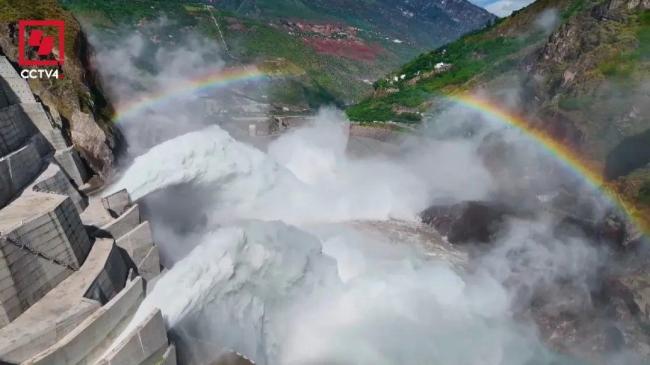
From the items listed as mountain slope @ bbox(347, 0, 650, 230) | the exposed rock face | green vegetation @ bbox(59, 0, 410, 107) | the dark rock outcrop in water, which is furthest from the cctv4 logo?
green vegetation @ bbox(59, 0, 410, 107)

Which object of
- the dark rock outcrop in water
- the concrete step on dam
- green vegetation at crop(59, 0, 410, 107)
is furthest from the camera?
green vegetation at crop(59, 0, 410, 107)

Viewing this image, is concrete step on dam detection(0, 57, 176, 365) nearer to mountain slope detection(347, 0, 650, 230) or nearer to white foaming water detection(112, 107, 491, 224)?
white foaming water detection(112, 107, 491, 224)

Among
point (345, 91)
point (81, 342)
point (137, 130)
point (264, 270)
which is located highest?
point (81, 342)

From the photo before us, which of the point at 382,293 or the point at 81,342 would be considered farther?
the point at 382,293

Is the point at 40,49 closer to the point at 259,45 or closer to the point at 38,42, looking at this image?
the point at 38,42

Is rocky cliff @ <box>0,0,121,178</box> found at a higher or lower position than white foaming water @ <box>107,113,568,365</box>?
higher

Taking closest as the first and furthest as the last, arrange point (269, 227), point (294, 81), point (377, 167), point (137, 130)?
point (269, 227) < point (137, 130) < point (377, 167) < point (294, 81)

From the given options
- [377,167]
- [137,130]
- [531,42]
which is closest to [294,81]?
[531,42]

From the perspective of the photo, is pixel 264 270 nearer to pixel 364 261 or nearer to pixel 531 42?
pixel 364 261
